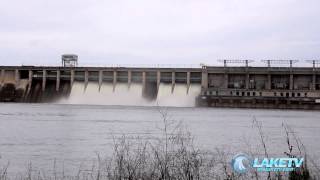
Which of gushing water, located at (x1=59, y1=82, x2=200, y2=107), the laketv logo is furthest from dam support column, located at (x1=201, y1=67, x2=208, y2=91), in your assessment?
the laketv logo

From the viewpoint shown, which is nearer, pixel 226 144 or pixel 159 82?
pixel 226 144

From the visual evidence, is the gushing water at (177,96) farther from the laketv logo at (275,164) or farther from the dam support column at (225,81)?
the laketv logo at (275,164)

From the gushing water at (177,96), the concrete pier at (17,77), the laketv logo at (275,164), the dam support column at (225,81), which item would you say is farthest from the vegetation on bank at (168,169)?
the concrete pier at (17,77)

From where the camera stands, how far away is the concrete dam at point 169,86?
98.4m

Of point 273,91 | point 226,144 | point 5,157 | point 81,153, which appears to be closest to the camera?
point 5,157

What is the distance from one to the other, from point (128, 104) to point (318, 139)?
65.9m

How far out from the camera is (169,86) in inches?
3959

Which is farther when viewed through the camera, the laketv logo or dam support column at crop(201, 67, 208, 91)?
dam support column at crop(201, 67, 208, 91)

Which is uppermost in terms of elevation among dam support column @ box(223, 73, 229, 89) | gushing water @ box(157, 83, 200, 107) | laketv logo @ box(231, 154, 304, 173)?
dam support column @ box(223, 73, 229, 89)

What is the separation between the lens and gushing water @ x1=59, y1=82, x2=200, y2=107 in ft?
324

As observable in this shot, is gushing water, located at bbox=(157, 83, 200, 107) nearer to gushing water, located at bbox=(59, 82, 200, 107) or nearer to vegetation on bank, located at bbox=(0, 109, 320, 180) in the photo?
gushing water, located at bbox=(59, 82, 200, 107)

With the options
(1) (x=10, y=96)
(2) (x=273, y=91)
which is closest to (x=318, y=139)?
(2) (x=273, y=91)

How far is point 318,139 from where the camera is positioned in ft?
118

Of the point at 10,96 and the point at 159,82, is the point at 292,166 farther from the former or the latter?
the point at 10,96
